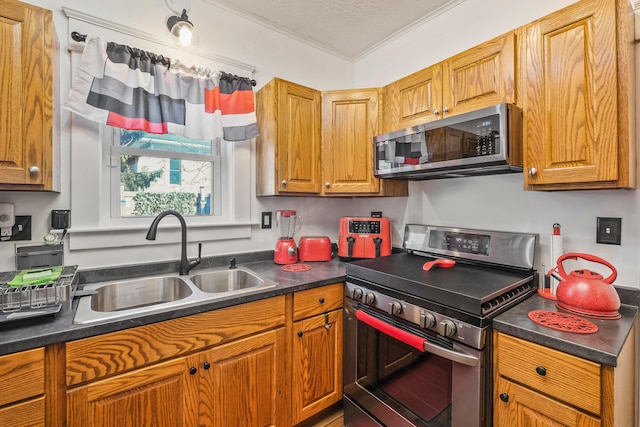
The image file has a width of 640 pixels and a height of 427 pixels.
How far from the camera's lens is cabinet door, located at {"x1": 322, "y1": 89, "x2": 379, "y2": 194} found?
2066mm

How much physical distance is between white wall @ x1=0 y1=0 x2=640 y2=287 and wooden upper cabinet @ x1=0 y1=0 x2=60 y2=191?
311 millimetres

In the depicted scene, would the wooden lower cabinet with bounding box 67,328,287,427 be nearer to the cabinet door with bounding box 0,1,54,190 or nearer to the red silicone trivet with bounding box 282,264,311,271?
the red silicone trivet with bounding box 282,264,311,271

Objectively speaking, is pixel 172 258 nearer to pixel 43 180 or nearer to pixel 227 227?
pixel 227 227

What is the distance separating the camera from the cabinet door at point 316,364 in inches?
62.3

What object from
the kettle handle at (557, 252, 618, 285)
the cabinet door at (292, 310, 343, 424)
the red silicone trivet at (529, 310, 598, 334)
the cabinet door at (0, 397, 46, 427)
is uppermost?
the kettle handle at (557, 252, 618, 285)

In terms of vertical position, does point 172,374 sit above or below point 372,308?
below

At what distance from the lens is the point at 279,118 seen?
1.92 meters

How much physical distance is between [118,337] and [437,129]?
1.74m

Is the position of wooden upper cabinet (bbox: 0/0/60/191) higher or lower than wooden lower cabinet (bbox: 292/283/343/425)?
higher

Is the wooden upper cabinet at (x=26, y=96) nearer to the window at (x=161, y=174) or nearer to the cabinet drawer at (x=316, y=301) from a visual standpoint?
the window at (x=161, y=174)

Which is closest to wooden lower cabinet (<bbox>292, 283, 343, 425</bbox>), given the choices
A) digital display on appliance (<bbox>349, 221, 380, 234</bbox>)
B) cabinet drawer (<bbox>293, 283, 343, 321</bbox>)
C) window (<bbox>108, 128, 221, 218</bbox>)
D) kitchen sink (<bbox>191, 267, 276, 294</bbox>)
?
cabinet drawer (<bbox>293, 283, 343, 321</bbox>)

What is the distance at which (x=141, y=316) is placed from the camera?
3.67ft

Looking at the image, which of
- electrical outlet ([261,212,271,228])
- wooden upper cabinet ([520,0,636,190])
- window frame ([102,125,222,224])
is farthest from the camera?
electrical outlet ([261,212,271,228])

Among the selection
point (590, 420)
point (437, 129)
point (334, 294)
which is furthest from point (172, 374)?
point (437, 129)
